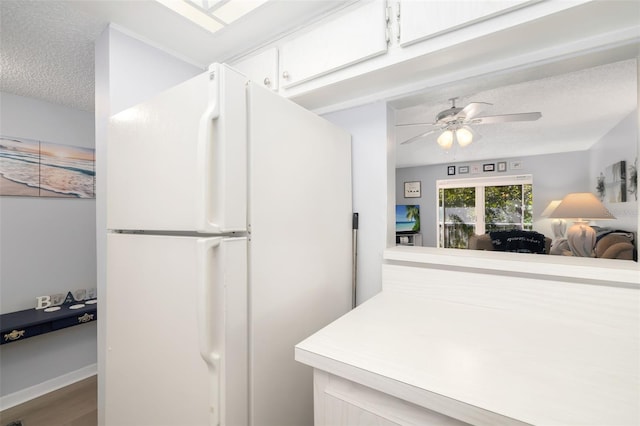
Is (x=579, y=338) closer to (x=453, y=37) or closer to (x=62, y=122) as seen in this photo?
(x=453, y=37)

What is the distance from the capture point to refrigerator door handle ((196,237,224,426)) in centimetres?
85

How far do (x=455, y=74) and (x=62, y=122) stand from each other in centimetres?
291

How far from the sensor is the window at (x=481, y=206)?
19.1 ft

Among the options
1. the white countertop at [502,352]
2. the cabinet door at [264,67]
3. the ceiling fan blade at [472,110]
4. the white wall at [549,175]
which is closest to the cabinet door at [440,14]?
the cabinet door at [264,67]

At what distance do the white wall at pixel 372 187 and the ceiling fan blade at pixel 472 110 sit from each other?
126cm

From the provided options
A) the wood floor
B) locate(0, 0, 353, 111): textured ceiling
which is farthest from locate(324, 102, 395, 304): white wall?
the wood floor

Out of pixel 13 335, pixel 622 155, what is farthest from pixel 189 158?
pixel 622 155

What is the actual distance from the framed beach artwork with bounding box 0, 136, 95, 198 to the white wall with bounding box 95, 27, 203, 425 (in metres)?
1.29

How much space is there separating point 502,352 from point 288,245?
742mm

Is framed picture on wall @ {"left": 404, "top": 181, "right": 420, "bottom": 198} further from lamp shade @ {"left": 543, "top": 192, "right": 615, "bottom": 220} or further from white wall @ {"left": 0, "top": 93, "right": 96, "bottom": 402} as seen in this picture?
white wall @ {"left": 0, "top": 93, "right": 96, "bottom": 402}

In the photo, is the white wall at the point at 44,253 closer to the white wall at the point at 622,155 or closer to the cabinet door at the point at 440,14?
the cabinet door at the point at 440,14

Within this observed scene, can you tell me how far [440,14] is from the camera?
105 centimetres

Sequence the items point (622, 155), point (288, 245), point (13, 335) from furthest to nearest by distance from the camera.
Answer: point (622, 155) → point (13, 335) → point (288, 245)

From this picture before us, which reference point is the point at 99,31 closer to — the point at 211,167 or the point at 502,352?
the point at 211,167
